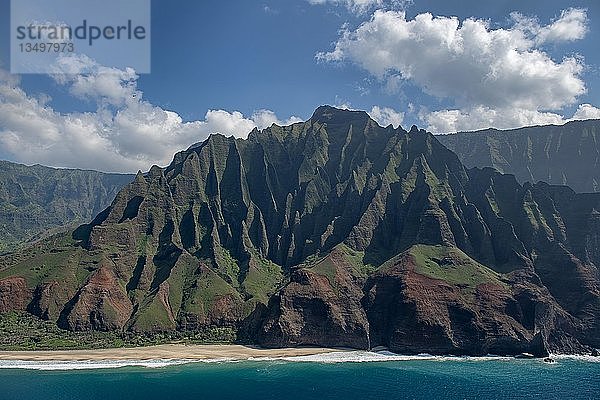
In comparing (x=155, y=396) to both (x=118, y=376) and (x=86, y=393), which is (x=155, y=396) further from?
(x=118, y=376)

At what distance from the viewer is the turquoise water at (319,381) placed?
14250cm

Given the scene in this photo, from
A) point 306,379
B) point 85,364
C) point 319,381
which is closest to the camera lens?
point 319,381

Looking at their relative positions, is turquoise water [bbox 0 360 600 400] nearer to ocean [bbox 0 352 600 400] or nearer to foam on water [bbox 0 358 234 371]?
ocean [bbox 0 352 600 400]

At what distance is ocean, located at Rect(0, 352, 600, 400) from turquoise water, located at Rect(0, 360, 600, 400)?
0.87ft

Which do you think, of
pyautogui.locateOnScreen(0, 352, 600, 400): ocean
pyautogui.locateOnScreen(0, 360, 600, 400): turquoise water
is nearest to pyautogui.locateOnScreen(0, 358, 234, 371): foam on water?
pyautogui.locateOnScreen(0, 352, 600, 400): ocean

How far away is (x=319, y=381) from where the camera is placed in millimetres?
159750

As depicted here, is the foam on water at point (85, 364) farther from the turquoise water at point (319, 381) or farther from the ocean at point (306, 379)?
the turquoise water at point (319, 381)

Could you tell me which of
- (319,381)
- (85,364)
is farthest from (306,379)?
(85,364)

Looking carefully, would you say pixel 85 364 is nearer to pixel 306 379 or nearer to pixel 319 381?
pixel 306 379

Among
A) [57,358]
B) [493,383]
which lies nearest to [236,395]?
[493,383]

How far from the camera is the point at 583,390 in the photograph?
148 m

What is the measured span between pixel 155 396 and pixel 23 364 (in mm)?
72006

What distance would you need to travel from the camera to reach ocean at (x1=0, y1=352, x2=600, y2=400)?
14275cm

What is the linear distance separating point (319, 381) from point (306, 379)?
16.3ft
